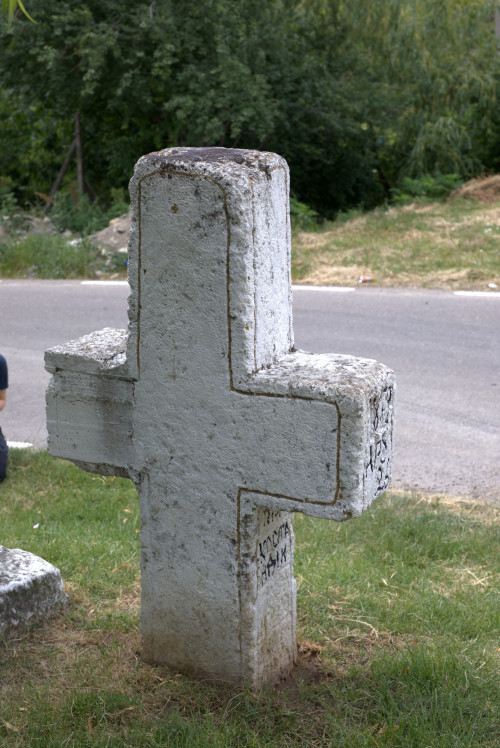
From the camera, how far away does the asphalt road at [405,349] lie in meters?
5.98

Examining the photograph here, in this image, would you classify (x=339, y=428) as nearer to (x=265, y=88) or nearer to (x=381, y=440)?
(x=381, y=440)

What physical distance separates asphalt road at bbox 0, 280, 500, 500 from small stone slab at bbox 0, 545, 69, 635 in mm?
2709

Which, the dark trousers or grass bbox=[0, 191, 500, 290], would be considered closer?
the dark trousers

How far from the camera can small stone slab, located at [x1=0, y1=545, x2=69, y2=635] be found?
3.38 metres

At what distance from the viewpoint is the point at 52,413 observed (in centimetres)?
327

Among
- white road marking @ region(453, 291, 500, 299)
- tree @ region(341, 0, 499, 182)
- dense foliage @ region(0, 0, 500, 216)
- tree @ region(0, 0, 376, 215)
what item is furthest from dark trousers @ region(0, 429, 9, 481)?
tree @ region(341, 0, 499, 182)

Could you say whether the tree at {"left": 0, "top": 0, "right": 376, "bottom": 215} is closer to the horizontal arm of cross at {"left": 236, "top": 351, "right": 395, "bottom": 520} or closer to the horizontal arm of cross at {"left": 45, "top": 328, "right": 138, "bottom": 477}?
the horizontal arm of cross at {"left": 45, "top": 328, "right": 138, "bottom": 477}

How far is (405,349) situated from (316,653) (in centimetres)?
520

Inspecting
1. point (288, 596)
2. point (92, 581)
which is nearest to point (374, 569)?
point (288, 596)

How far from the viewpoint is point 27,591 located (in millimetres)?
3424

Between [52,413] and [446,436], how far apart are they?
3790mm

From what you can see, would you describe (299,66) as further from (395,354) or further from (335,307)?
(395,354)

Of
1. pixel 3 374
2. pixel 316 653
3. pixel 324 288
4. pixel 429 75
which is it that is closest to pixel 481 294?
pixel 324 288

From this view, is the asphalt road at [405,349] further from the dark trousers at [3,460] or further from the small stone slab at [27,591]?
the small stone slab at [27,591]
